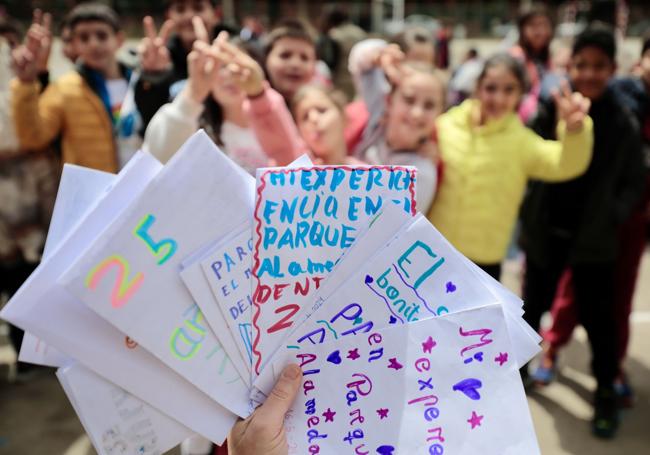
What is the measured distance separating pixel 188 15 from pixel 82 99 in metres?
0.59

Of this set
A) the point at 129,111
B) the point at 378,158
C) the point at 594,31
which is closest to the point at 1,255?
the point at 129,111

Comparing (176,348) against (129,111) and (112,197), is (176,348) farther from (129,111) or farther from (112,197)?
(129,111)

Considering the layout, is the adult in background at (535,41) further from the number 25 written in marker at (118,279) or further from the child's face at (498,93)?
the number 25 written in marker at (118,279)

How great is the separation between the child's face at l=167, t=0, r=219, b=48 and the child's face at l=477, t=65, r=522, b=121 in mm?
1242

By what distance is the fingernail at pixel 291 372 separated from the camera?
31.1 inches

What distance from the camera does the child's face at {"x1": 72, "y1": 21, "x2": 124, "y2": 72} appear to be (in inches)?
93.7

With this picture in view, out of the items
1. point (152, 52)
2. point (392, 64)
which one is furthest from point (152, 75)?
point (392, 64)

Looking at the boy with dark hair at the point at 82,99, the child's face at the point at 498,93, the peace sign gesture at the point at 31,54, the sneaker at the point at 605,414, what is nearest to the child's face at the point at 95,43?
the boy with dark hair at the point at 82,99

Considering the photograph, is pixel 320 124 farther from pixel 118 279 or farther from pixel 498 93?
pixel 118 279

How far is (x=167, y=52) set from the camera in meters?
2.03

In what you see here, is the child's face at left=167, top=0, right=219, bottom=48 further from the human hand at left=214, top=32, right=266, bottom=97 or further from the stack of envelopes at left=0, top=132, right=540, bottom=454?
the stack of envelopes at left=0, top=132, right=540, bottom=454

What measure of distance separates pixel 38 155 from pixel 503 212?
1.90 metres

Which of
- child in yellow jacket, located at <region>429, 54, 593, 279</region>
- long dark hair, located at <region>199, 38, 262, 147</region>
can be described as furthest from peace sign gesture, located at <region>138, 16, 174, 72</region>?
child in yellow jacket, located at <region>429, 54, 593, 279</region>

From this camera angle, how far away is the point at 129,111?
7.23ft
